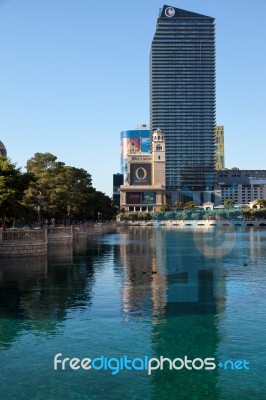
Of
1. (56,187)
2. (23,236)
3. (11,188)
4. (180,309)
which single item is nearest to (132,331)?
(180,309)

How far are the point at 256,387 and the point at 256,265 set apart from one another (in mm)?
36036

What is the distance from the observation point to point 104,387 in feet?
57.0

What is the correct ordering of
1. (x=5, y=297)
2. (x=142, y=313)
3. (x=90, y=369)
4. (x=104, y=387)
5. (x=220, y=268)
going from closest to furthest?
(x=104, y=387) → (x=90, y=369) → (x=142, y=313) → (x=5, y=297) → (x=220, y=268)

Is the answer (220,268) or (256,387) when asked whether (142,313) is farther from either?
(220,268)

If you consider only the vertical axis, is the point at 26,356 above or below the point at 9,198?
below

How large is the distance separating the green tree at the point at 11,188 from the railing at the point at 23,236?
290cm

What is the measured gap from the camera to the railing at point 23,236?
51.8m

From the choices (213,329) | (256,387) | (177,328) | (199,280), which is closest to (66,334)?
(177,328)

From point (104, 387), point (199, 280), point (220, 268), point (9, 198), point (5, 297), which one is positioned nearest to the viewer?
point (104, 387)

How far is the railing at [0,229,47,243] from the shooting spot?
51.8 meters

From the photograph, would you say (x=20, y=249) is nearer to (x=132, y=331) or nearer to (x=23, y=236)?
(x=23, y=236)

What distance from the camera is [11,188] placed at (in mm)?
55125

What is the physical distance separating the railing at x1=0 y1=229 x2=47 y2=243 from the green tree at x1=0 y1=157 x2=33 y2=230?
290cm

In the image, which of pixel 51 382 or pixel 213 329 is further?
pixel 213 329
